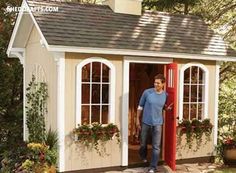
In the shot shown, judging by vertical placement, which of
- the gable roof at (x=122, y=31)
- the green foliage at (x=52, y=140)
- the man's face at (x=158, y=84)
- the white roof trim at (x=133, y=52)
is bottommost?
the green foliage at (x=52, y=140)

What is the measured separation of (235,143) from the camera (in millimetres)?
8828

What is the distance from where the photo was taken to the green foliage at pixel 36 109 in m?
8.15

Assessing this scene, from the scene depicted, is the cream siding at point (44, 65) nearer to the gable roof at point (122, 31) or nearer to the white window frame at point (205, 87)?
the gable roof at point (122, 31)

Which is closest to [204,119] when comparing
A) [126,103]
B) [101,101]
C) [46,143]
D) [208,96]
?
[208,96]

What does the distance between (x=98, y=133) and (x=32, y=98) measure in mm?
2299

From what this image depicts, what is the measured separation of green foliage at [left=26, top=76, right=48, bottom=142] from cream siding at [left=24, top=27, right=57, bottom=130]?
0.78 ft

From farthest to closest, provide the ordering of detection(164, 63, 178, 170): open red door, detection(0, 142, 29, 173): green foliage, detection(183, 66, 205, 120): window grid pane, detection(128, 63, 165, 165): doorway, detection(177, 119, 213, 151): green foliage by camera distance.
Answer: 1. detection(128, 63, 165, 165): doorway
2. detection(183, 66, 205, 120): window grid pane
3. detection(177, 119, 213, 151): green foliage
4. detection(164, 63, 178, 170): open red door
5. detection(0, 142, 29, 173): green foliage

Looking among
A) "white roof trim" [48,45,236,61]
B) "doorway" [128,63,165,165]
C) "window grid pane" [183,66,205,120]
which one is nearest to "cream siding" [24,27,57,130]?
"white roof trim" [48,45,236,61]

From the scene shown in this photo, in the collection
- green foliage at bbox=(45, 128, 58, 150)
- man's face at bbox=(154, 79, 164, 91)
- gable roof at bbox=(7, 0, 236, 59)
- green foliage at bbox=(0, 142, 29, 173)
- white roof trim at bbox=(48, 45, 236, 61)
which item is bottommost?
green foliage at bbox=(0, 142, 29, 173)

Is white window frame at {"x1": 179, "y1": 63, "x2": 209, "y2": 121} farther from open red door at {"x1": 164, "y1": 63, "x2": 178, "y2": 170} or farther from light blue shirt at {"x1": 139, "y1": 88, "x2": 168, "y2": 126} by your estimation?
light blue shirt at {"x1": 139, "y1": 88, "x2": 168, "y2": 126}

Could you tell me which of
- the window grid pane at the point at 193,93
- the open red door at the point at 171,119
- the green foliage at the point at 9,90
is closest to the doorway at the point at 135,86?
the window grid pane at the point at 193,93

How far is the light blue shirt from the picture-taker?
24.0ft

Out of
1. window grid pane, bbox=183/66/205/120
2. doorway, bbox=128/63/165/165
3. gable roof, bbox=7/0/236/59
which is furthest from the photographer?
doorway, bbox=128/63/165/165

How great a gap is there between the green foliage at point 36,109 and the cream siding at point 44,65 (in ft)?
0.78
